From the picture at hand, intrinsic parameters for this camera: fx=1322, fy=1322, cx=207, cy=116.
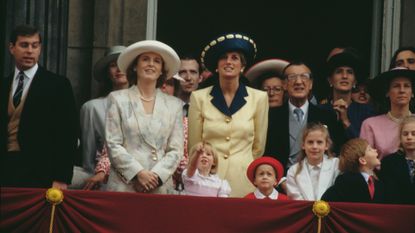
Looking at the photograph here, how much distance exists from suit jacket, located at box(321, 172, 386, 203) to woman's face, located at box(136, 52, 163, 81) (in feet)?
5.66

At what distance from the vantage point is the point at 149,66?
1077cm

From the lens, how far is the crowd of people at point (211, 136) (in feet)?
34.0

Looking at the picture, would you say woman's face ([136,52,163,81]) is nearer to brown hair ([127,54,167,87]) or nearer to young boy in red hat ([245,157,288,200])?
brown hair ([127,54,167,87])

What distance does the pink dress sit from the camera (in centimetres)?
1112

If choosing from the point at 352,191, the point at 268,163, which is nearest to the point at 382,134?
the point at 352,191

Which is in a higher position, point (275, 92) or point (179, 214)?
point (275, 92)

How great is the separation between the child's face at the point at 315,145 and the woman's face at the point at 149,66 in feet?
4.40

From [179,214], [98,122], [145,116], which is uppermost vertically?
[145,116]

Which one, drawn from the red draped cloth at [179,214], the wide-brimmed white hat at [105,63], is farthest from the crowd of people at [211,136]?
the wide-brimmed white hat at [105,63]

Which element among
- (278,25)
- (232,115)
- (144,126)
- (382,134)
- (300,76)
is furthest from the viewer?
(278,25)

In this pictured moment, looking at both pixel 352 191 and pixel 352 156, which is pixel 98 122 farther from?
pixel 352 191

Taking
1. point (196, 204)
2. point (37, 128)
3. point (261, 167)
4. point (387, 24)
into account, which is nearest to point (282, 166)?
point (261, 167)

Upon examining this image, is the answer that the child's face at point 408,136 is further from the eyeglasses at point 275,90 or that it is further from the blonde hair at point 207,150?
the eyeglasses at point 275,90

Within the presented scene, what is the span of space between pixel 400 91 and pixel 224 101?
1542 millimetres
